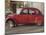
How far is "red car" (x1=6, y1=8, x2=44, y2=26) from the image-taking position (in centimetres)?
107

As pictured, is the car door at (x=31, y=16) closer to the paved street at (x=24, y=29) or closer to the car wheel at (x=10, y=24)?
the paved street at (x=24, y=29)

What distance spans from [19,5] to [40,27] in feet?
1.04

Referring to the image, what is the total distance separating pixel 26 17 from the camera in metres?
Result: 1.09

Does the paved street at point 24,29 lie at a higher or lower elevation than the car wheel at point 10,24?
lower

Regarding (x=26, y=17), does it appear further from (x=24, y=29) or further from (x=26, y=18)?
(x=24, y=29)

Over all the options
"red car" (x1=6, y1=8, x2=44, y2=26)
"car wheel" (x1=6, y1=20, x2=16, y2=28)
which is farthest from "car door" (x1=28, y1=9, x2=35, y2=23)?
"car wheel" (x1=6, y1=20, x2=16, y2=28)

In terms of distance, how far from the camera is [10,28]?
3.51 feet

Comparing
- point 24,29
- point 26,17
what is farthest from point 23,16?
point 24,29

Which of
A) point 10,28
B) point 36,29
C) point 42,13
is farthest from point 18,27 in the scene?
point 42,13

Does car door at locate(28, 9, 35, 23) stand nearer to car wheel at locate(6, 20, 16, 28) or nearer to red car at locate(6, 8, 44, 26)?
red car at locate(6, 8, 44, 26)

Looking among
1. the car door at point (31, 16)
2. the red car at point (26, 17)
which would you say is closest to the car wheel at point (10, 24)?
the red car at point (26, 17)

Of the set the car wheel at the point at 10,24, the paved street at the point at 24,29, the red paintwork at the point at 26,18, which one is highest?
the red paintwork at the point at 26,18

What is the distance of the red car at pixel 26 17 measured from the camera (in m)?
1.07
